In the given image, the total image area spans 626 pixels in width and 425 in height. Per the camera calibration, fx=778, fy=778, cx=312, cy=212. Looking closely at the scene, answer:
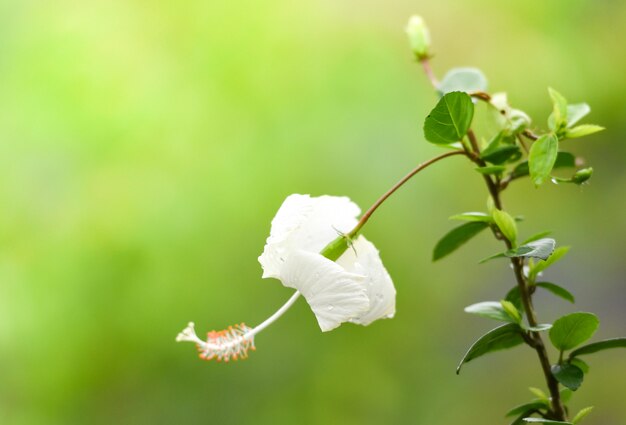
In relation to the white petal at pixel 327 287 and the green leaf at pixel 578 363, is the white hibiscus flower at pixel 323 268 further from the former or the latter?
the green leaf at pixel 578 363

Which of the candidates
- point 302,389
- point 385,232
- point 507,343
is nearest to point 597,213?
point 385,232

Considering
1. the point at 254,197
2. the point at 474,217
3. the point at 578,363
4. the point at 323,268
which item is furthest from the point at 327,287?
the point at 254,197

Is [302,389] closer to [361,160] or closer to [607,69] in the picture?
[361,160]

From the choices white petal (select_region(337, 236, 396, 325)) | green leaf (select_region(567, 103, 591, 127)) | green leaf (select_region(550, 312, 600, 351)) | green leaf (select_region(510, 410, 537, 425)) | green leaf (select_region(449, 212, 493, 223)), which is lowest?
green leaf (select_region(510, 410, 537, 425))

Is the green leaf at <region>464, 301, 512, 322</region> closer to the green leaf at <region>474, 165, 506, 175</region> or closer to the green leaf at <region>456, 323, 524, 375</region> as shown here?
the green leaf at <region>456, 323, 524, 375</region>

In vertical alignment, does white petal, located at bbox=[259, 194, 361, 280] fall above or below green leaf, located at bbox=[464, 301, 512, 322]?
above

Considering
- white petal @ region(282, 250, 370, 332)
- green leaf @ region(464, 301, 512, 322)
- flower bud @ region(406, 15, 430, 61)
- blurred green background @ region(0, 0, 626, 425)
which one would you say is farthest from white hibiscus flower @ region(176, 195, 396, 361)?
blurred green background @ region(0, 0, 626, 425)

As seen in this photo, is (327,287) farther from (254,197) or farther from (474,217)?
(254,197)
